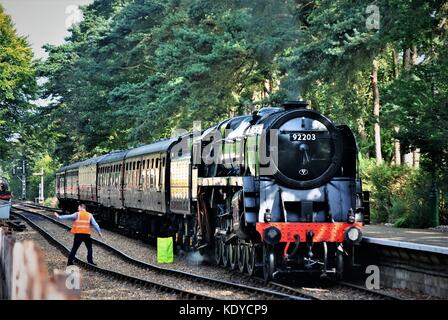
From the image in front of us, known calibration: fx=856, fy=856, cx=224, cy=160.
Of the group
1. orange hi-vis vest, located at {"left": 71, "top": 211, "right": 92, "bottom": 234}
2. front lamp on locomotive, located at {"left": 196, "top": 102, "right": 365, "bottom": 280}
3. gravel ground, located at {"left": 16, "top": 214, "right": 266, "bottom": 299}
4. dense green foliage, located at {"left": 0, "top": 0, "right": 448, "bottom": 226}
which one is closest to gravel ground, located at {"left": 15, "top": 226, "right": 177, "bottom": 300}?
gravel ground, located at {"left": 16, "top": 214, "right": 266, "bottom": 299}

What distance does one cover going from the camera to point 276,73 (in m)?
36.3

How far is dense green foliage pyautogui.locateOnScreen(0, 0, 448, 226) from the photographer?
2362 centimetres

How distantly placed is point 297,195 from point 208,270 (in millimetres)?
4005

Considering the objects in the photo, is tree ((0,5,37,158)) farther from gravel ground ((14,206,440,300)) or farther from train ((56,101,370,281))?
train ((56,101,370,281))

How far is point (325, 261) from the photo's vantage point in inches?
633

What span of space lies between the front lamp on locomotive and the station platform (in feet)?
2.16

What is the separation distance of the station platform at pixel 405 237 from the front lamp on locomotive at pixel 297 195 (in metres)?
0.66

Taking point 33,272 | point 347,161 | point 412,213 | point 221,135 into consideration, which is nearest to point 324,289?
point 347,161

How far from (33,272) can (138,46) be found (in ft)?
131

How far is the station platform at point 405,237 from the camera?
1582 cm

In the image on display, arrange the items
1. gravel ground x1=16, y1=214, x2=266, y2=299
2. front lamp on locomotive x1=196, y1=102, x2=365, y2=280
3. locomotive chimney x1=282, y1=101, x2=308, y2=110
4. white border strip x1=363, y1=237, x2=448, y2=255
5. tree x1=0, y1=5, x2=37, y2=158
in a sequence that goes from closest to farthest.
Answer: white border strip x1=363, y1=237, x2=448, y2=255
gravel ground x1=16, y1=214, x2=266, y2=299
front lamp on locomotive x1=196, y1=102, x2=365, y2=280
locomotive chimney x1=282, y1=101, x2=308, y2=110
tree x1=0, y1=5, x2=37, y2=158

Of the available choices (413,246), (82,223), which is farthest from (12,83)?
(413,246)

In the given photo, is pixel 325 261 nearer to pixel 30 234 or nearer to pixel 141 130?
pixel 30 234

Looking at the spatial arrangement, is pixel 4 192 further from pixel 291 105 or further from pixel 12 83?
pixel 291 105
